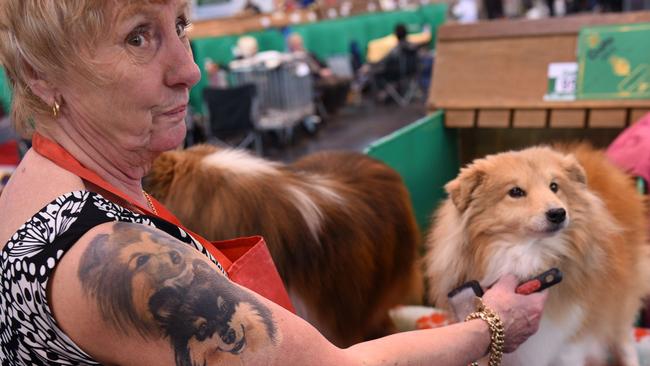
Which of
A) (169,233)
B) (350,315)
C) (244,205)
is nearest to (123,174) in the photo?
(169,233)

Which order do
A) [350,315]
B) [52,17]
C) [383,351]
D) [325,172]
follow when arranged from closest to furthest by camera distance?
[52,17]
[383,351]
[350,315]
[325,172]

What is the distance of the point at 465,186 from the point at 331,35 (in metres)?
9.99

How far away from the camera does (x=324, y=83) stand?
9.31 metres

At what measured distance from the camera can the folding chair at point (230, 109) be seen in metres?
6.71

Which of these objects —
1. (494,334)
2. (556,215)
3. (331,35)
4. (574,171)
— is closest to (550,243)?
(556,215)

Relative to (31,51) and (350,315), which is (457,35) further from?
(31,51)

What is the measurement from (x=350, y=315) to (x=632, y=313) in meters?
0.92

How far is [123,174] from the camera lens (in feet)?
3.33

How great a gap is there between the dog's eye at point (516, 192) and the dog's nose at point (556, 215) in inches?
4.5

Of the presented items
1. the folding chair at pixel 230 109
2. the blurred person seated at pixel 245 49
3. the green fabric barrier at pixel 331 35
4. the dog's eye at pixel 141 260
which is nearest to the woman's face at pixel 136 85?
the dog's eye at pixel 141 260

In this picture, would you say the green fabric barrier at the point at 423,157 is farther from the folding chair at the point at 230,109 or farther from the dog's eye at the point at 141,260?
the folding chair at the point at 230,109

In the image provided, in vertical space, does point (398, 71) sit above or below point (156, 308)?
below

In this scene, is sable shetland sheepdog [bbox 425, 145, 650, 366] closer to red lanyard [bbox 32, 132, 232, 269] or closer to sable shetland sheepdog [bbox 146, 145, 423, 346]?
sable shetland sheepdog [bbox 146, 145, 423, 346]

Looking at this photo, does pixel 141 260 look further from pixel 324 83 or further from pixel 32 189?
pixel 324 83
